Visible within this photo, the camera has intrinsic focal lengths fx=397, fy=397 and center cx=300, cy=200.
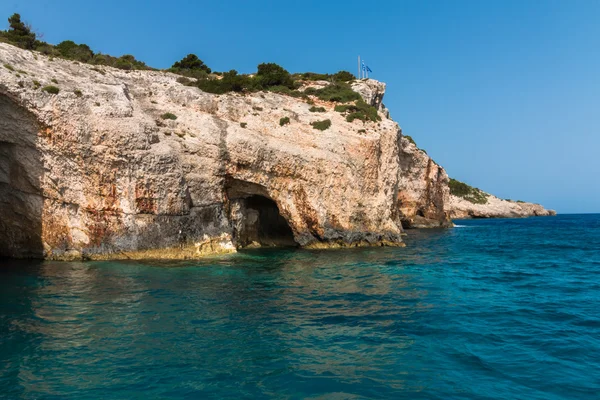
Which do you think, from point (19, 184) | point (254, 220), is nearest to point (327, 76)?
point (254, 220)

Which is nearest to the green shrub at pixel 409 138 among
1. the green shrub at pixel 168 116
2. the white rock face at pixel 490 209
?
the white rock face at pixel 490 209

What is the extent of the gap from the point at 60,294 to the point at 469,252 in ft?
87.6

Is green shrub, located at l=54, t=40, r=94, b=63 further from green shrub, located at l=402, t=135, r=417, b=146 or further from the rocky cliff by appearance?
green shrub, located at l=402, t=135, r=417, b=146

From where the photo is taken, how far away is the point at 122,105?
2545cm

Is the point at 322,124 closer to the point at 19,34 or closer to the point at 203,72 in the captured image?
the point at 203,72

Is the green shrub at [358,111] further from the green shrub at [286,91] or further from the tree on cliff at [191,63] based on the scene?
the tree on cliff at [191,63]

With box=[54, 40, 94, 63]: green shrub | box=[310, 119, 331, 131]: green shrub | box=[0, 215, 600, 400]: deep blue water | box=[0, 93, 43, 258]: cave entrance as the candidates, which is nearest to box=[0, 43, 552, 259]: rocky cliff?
box=[0, 93, 43, 258]: cave entrance

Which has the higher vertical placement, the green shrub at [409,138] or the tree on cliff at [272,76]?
the tree on cliff at [272,76]

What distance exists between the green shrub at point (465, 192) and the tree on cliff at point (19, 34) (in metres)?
98.6

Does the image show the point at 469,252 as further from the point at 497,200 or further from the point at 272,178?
the point at 497,200

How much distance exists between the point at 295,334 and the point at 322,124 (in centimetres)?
2552

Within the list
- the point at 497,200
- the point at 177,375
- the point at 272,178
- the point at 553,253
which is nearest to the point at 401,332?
the point at 177,375

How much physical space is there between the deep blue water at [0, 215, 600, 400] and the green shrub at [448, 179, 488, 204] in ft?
307

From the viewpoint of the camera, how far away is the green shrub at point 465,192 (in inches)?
4310
